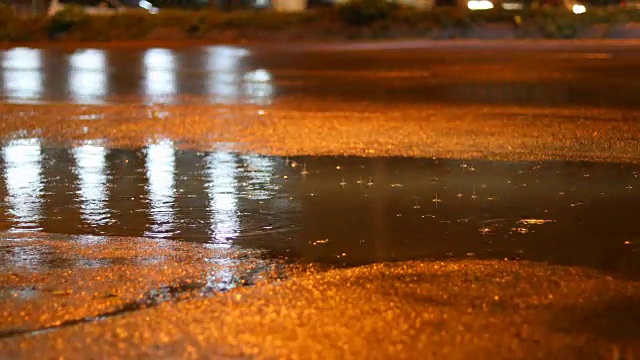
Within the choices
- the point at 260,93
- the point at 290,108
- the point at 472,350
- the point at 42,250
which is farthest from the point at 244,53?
the point at 472,350

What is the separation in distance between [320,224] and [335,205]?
2.71 feet

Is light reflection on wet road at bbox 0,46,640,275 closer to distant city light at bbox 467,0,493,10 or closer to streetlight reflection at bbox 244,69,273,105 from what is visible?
streetlight reflection at bbox 244,69,273,105

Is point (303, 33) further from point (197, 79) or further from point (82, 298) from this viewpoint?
point (82, 298)

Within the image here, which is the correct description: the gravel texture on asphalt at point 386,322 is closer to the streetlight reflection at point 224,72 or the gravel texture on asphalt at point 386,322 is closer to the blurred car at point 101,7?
the streetlight reflection at point 224,72

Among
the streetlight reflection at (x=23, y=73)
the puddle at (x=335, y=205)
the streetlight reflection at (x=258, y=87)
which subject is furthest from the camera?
the streetlight reflection at (x=23, y=73)

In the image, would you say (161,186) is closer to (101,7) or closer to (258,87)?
(258,87)

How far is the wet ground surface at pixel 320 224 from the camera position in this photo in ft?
19.3

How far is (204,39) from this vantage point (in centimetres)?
4472

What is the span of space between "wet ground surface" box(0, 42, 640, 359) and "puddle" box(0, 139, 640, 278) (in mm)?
32

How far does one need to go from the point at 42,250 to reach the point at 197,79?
16468mm

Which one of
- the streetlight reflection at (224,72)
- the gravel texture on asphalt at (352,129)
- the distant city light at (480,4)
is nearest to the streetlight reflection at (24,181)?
the gravel texture on asphalt at (352,129)

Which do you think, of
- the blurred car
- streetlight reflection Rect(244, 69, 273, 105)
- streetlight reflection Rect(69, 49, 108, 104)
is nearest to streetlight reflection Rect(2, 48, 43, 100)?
streetlight reflection Rect(69, 49, 108, 104)

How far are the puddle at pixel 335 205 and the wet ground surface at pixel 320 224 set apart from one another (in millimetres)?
32

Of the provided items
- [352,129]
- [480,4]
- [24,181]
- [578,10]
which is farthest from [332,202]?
[480,4]
